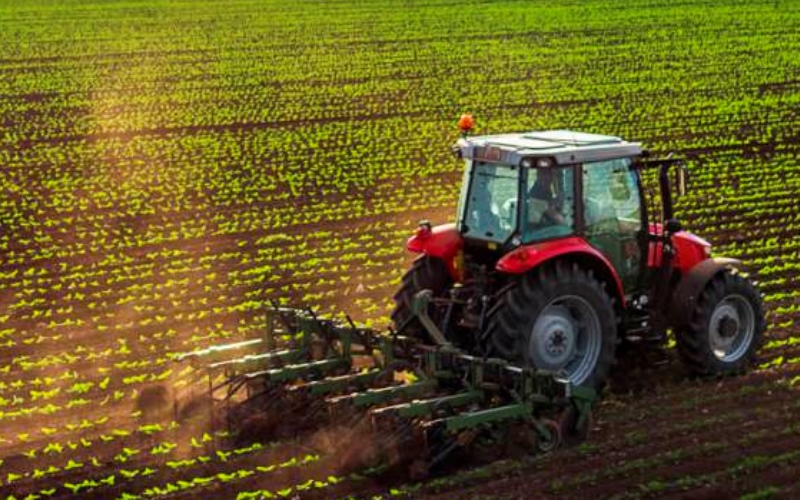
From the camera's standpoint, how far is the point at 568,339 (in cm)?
1112

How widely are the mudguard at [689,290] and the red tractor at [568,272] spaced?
0.04ft

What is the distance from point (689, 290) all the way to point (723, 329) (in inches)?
22.3

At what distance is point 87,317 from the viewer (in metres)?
14.7

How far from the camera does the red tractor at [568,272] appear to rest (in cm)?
1084

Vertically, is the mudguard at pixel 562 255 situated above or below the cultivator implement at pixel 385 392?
above

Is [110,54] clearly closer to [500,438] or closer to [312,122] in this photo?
[312,122]

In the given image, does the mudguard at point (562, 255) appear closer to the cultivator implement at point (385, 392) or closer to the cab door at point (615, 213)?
the cab door at point (615, 213)

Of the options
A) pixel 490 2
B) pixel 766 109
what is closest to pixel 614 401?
pixel 766 109

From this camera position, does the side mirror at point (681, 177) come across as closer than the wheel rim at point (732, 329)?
Yes

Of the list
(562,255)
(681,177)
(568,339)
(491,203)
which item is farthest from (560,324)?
(681,177)

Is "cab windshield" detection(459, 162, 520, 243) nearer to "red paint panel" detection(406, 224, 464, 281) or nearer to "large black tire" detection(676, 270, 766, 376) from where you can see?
"red paint panel" detection(406, 224, 464, 281)

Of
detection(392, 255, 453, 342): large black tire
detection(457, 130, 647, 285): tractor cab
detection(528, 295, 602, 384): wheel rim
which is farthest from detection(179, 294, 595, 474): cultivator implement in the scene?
detection(457, 130, 647, 285): tractor cab

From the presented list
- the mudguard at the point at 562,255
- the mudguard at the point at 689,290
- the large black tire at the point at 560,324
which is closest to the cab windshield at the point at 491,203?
the mudguard at the point at 562,255

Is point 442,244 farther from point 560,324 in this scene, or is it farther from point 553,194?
point 560,324
